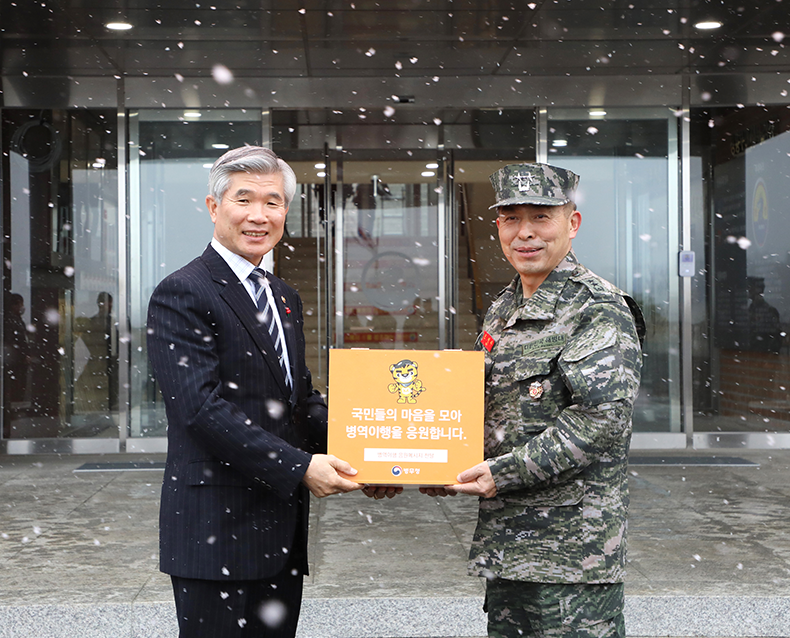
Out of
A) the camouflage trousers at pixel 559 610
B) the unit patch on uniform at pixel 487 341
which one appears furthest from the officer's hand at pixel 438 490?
the unit patch on uniform at pixel 487 341

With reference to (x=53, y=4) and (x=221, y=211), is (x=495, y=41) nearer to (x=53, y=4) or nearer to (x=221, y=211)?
(x=53, y=4)

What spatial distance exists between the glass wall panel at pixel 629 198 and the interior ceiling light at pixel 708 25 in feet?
3.66

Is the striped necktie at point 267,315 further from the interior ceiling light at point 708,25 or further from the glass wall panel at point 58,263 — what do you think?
the glass wall panel at point 58,263

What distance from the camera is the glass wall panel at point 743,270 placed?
8.70 m

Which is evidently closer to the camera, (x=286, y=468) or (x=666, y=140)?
(x=286, y=468)

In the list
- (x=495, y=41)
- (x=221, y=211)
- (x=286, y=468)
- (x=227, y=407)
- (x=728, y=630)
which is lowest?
(x=728, y=630)

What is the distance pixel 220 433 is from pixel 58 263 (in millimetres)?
6987

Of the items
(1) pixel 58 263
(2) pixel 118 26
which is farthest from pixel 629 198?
(1) pixel 58 263

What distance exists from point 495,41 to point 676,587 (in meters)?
5.36

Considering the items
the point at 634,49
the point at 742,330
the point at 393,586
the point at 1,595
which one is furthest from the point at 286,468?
the point at 742,330

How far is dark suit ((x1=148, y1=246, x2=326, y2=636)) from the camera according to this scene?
226cm

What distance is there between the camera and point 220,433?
88.0 inches

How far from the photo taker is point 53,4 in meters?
6.91

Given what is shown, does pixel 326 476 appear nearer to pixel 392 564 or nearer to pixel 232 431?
pixel 232 431
